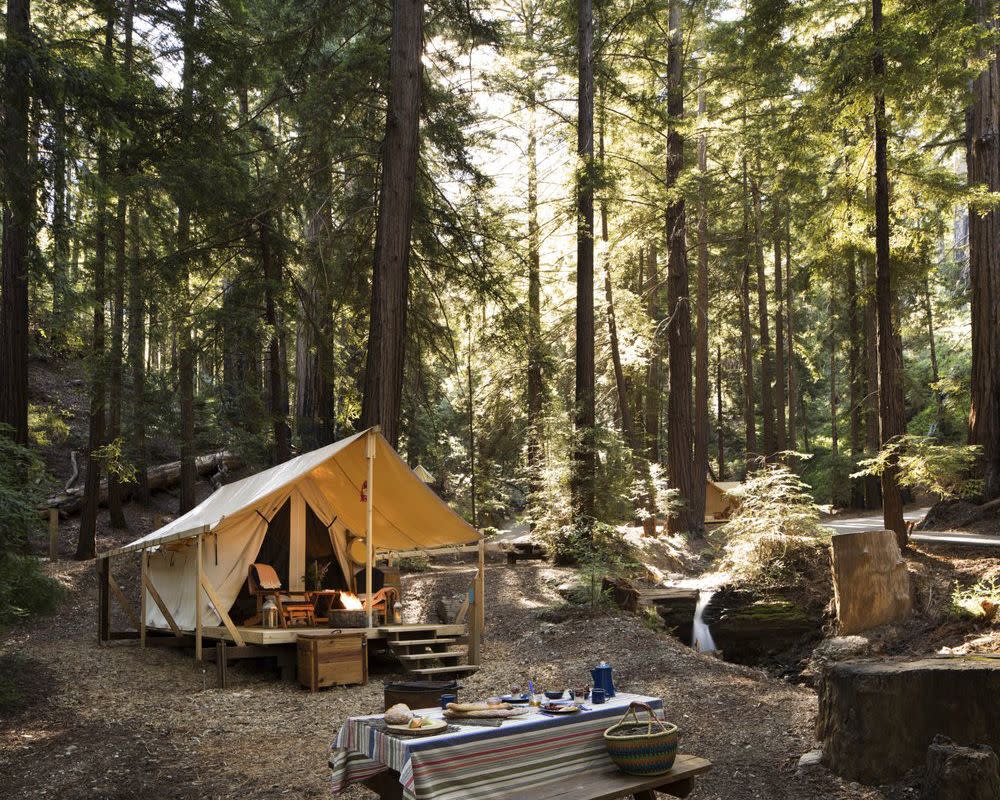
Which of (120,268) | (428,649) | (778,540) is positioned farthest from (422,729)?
(120,268)

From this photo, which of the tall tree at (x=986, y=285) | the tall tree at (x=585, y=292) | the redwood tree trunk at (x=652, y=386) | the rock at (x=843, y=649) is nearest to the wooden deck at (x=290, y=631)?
the tall tree at (x=585, y=292)

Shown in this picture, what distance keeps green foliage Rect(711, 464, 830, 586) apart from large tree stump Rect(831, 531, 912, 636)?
1.81m

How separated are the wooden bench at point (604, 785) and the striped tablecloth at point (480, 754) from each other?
0.06 meters

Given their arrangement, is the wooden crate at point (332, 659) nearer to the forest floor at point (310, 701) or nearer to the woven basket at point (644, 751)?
the forest floor at point (310, 701)

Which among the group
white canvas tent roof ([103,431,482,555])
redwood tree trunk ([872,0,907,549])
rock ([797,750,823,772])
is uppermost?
redwood tree trunk ([872,0,907,549])

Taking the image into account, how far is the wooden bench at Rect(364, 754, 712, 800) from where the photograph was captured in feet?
12.1

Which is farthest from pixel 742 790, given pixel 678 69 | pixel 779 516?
pixel 678 69

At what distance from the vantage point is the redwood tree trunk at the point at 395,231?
32.9 ft

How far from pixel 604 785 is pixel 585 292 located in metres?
10.6

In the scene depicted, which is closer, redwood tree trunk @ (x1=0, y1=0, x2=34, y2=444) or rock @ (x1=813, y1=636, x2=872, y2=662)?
redwood tree trunk @ (x1=0, y1=0, x2=34, y2=444)

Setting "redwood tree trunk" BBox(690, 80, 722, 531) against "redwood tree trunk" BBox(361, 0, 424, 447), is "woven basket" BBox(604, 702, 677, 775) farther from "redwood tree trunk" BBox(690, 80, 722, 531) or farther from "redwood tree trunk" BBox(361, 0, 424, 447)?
"redwood tree trunk" BBox(690, 80, 722, 531)

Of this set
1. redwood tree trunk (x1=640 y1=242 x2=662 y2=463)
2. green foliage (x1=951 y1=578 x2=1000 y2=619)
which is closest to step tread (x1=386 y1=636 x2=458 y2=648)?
green foliage (x1=951 y1=578 x2=1000 y2=619)

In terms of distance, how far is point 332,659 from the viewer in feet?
26.8

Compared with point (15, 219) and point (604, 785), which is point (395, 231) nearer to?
point (15, 219)
